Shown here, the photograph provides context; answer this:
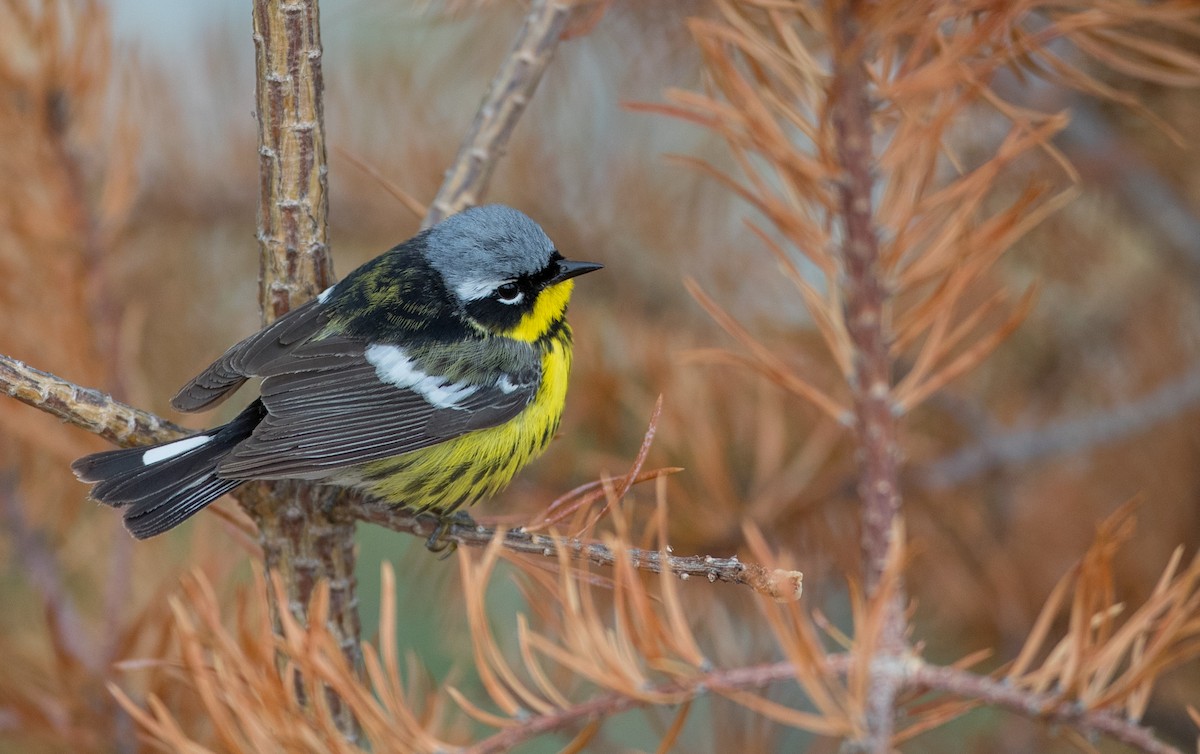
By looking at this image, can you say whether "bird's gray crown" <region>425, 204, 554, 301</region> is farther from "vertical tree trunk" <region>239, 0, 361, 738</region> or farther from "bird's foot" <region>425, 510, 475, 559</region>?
"vertical tree trunk" <region>239, 0, 361, 738</region>

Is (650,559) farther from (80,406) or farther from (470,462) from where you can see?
(470,462)

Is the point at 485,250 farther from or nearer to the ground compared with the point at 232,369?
farther from the ground

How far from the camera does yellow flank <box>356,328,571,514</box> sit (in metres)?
1.34

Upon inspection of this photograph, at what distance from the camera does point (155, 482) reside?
1.00m

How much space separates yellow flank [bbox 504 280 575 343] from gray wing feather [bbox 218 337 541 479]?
0.12ft

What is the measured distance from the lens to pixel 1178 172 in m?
1.34

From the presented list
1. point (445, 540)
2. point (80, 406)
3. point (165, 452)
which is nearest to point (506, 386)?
point (445, 540)

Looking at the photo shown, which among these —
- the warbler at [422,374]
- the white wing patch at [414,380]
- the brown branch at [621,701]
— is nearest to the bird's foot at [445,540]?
the warbler at [422,374]

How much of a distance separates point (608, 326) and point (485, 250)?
0.20m

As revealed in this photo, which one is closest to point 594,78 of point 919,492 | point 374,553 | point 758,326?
point 758,326

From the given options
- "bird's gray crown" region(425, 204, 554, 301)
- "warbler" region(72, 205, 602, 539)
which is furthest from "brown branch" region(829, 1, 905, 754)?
"bird's gray crown" region(425, 204, 554, 301)

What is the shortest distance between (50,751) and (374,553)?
2.50 ft

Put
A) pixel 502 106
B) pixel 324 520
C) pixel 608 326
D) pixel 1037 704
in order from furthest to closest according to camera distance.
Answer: pixel 608 326 < pixel 502 106 < pixel 324 520 < pixel 1037 704

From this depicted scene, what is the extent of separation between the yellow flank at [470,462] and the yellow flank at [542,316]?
111 mm
